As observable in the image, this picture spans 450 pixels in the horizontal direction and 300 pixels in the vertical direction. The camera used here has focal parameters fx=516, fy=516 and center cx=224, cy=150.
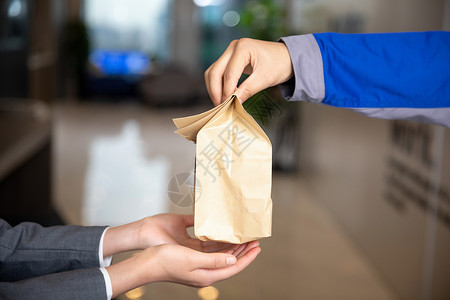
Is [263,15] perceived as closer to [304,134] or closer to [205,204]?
[304,134]

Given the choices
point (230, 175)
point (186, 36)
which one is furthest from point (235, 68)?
point (186, 36)

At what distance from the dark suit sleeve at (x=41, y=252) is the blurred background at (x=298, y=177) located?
0.22m

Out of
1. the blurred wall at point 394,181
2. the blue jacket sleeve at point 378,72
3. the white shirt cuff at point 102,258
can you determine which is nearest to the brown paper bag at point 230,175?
the blue jacket sleeve at point 378,72

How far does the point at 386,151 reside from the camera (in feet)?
9.29

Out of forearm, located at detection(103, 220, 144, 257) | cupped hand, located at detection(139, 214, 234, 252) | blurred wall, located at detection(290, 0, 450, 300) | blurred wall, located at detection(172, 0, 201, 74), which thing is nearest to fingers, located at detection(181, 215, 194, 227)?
cupped hand, located at detection(139, 214, 234, 252)

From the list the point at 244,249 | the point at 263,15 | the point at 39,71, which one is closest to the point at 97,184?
the point at 263,15

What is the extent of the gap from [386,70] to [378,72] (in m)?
0.02

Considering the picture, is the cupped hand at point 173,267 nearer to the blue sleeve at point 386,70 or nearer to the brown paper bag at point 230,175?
the brown paper bag at point 230,175

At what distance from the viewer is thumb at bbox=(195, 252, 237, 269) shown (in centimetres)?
95

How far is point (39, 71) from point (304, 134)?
18.0 ft

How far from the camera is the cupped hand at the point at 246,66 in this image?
96cm

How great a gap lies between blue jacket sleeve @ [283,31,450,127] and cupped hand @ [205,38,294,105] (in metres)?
0.03

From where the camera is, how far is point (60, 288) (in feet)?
3.02

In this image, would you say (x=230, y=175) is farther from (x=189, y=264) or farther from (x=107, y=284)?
(x=107, y=284)
